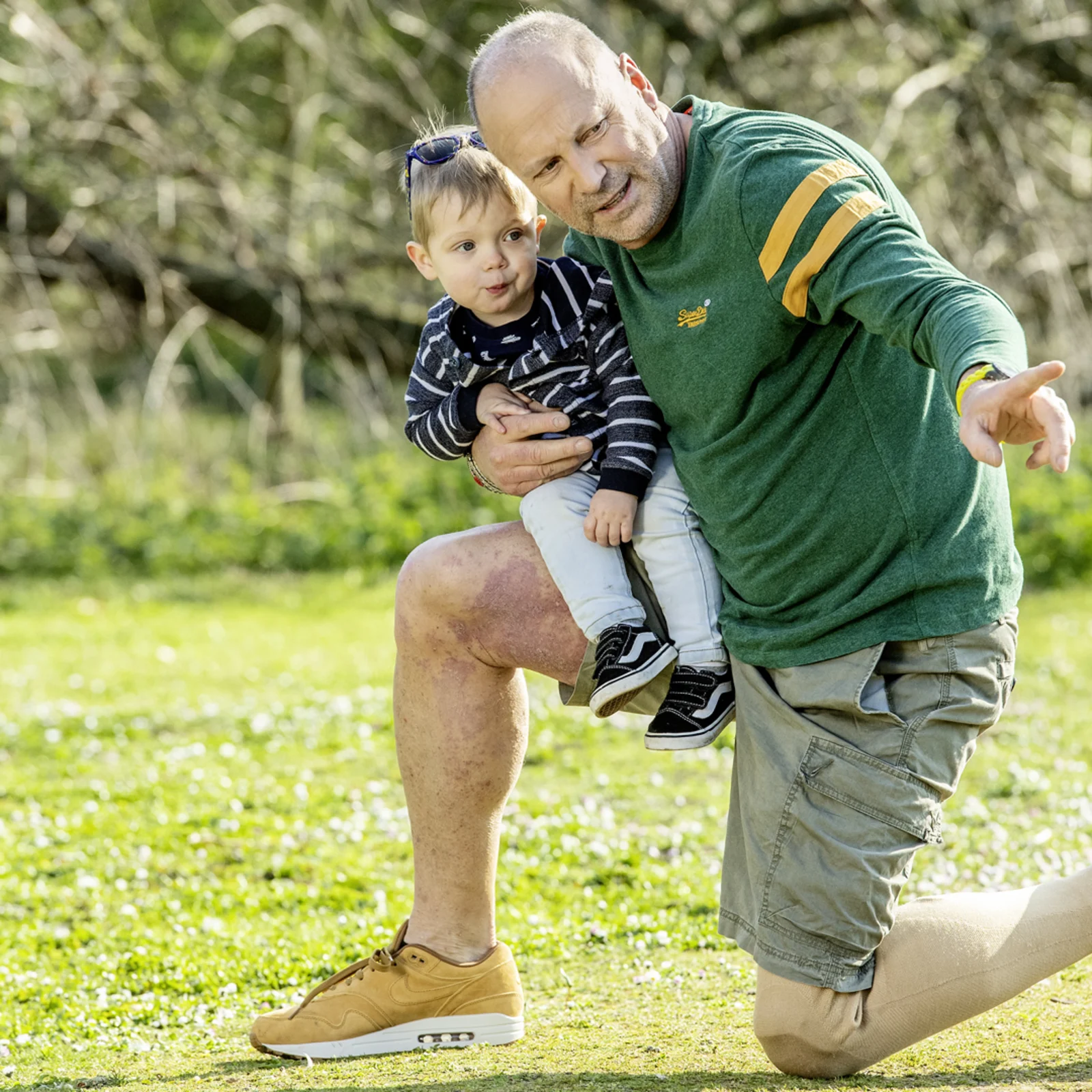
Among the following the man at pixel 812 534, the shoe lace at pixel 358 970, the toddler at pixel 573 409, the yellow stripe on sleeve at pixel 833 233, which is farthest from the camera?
the shoe lace at pixel 358 970

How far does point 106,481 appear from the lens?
985cm

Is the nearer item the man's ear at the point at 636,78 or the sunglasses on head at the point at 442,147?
the man's ear at the point at 636,78

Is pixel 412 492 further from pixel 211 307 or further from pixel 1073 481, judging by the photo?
pixel 1073 481

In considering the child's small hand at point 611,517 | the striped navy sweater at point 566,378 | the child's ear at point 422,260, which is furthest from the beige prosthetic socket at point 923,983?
the child's ear at point 422,260

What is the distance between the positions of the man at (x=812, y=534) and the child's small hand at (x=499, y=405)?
0.35 m

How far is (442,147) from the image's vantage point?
305cm

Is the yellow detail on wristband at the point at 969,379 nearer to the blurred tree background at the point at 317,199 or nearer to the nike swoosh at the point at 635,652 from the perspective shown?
the nike swoosh at the point at 635,652

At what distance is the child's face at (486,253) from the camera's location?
3.00 meters

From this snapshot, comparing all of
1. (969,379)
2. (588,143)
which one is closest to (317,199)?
(588,143)

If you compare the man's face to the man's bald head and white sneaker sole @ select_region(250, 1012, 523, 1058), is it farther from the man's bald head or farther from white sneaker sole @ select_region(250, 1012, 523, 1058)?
white sneaker sole @ select_region(250, 1012, 523, 1058)

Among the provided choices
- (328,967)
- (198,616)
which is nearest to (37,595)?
(198,616)

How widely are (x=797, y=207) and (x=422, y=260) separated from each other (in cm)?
98

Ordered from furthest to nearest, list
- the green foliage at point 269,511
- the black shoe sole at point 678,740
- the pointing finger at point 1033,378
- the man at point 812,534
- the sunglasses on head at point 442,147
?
the green foliage at point 269,511 < the sunglasses on head at point 442,147 < the black shoe sole at point 678,740 < the man at point 812,534 < the pointing finger at point 1033,378

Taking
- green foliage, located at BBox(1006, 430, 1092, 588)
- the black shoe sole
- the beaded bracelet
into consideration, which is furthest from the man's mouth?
green foliage, located at BBox(1006, 430, 1092, 588)
